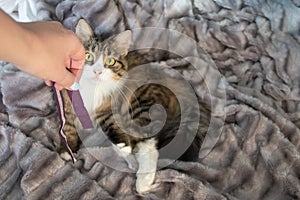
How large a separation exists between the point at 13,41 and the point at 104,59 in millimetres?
614

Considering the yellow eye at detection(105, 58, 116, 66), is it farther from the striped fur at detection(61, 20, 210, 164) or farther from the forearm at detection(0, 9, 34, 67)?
the forearm at detection(0, 9, 34, 67)

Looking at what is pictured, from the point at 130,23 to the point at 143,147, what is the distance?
55cm

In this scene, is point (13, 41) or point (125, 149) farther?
point (125, 149)

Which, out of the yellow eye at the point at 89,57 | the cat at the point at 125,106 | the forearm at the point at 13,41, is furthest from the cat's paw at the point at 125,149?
the forearm at the point at 13,41

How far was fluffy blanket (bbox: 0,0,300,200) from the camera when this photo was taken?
4.07ft

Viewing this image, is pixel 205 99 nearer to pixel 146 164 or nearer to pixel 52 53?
pixel 146 164

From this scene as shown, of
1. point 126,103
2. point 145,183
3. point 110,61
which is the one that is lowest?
point 145,183

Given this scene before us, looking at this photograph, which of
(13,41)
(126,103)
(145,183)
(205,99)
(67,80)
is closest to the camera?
(13,41)

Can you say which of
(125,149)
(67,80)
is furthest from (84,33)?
(67,80)

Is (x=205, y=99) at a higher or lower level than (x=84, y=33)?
lower

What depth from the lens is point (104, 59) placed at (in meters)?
1.32

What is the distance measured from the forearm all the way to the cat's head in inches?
21.2

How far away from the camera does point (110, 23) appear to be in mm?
1606

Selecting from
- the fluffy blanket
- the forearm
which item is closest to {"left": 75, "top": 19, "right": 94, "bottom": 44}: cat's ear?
the fluffy blanket
